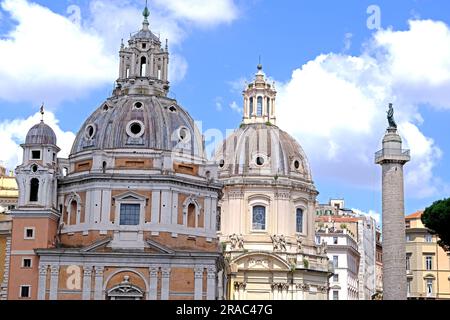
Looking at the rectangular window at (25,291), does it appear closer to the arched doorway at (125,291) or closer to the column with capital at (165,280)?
the arched doorway at (125,291)

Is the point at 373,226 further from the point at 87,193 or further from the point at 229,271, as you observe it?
the point at 87,193

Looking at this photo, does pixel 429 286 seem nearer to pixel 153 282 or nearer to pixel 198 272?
pixel 198 272

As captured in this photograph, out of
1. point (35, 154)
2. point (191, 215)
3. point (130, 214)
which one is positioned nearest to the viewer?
point (130, 214)

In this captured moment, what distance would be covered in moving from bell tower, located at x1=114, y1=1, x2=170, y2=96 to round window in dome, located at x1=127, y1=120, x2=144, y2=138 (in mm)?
4173

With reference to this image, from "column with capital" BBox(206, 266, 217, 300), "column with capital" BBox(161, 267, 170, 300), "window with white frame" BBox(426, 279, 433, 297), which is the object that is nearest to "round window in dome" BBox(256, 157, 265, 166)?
"column with capital" BBox(206, 266, 217, 300)

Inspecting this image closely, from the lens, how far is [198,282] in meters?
59.6

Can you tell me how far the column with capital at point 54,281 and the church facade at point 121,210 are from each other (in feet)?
0.22

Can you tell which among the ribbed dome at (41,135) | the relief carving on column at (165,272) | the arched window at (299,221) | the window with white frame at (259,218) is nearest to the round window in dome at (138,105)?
the ribbed dome at (41,135)

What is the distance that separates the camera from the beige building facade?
313 ft

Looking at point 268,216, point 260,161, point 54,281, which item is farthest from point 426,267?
point 54,281

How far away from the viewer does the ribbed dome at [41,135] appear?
207 ft

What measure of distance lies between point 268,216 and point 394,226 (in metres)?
21.7

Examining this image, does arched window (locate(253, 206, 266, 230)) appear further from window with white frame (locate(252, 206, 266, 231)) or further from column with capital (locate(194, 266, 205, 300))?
column with capital (locate(194, 266, 205, 300))
